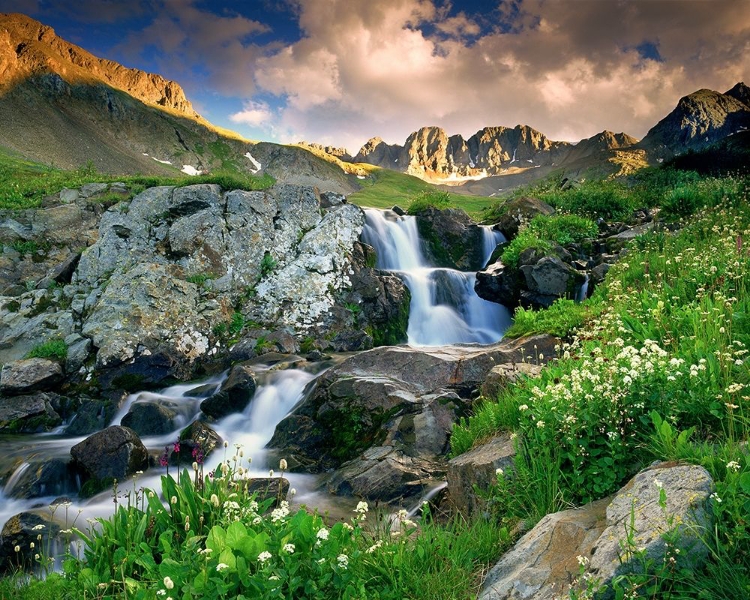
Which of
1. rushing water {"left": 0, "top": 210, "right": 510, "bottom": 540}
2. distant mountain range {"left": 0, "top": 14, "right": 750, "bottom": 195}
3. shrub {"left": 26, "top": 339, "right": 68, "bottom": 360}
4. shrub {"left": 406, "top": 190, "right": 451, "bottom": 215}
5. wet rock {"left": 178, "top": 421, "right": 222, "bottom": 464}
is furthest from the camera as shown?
distant mountain range {"left": 0, "top": 14, "right": 750, "bottom": 195}

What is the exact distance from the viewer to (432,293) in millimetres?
19984

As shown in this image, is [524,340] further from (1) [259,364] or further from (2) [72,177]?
(2) [72,177]

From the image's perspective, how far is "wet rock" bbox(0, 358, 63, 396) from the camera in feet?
45.0

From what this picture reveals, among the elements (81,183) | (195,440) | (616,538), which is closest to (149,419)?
(195,440)

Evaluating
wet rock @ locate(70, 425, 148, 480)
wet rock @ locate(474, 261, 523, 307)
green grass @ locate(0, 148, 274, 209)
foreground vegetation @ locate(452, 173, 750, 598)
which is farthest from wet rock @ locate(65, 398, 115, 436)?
wet rock @ locate(474, 261, 523, 307)

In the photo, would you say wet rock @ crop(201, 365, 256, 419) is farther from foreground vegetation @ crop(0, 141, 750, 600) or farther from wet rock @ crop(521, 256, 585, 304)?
wet rock @ crop(521, 256, 585, 304)

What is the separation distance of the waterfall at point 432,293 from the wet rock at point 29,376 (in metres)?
12.0

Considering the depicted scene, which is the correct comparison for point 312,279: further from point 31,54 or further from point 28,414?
point 31,54

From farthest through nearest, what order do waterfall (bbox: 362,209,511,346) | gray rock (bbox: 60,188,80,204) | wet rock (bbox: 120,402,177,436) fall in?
1. gray rock (bbox: 60,188,80,204)
2. waterfall (bbox: 362,209,511,346)
3. wet rock (bbox: 120,402,177,436)

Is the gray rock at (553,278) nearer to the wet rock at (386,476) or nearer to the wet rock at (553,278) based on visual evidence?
the wet rock at (553,278)

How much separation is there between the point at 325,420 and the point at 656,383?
7411 mm

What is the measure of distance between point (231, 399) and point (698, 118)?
221592 mm

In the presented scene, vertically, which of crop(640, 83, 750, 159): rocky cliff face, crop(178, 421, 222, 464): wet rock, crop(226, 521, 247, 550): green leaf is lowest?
crop(178, 421, 222, 464): wet rock

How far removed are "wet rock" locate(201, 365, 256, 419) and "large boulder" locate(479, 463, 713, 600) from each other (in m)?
10.0
